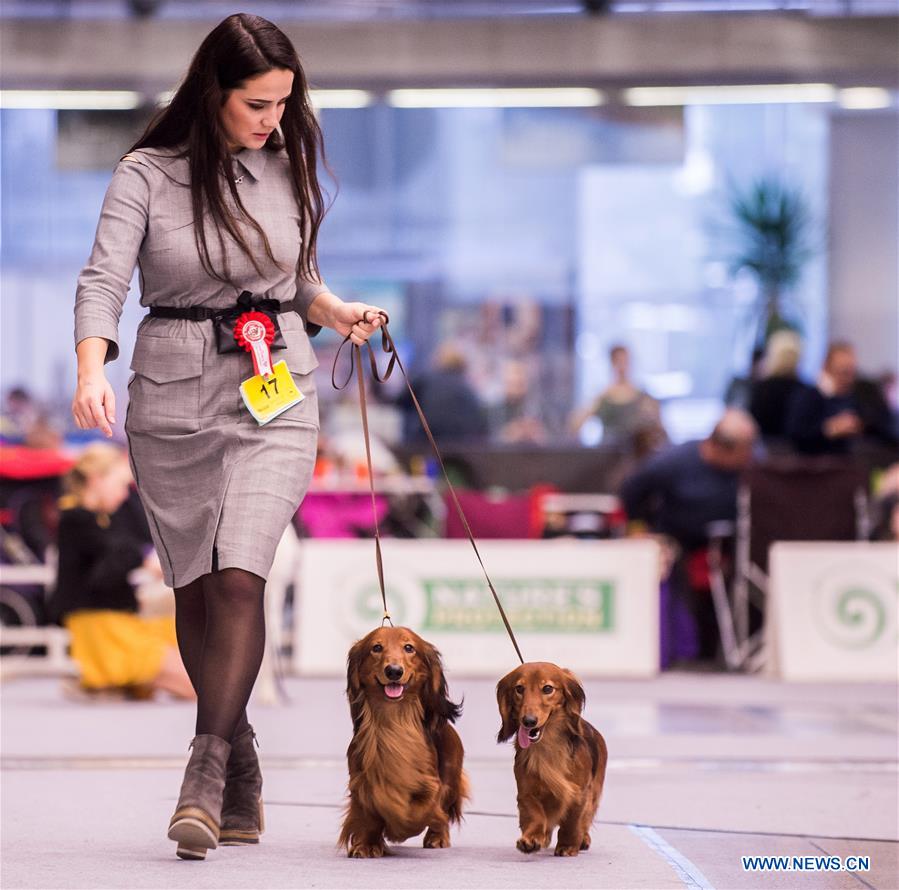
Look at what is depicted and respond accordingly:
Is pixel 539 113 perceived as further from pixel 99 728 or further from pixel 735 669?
pixel 99 728

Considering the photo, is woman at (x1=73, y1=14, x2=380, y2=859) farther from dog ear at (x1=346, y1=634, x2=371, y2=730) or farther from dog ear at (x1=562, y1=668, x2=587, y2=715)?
dog ear at (x1=562, y1=668, x2=587, y2=715)

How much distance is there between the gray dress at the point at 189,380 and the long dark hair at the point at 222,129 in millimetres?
26

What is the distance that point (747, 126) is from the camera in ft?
53.2

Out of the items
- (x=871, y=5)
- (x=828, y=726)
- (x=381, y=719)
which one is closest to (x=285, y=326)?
(x=381, y=719)

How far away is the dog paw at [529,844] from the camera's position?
2926mm

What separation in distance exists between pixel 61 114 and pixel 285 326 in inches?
497

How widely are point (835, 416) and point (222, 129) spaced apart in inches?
289

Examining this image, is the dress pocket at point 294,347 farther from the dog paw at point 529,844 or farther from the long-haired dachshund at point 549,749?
the dog paw at point 529,844

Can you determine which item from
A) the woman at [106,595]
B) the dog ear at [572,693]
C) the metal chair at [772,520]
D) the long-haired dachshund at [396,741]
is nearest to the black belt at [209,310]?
the long-haired dachshund at [396,741]

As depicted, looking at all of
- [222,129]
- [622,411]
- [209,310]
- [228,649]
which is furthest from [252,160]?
[622,411]

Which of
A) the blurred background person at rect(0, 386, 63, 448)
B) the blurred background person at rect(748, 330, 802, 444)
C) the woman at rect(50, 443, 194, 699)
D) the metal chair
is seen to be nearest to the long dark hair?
the woman at rect(50, 443, 194, 699)

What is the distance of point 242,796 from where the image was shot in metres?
2.96

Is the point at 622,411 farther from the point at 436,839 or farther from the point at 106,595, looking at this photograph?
the point at 436,839

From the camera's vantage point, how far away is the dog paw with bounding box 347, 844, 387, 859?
2883 mm
